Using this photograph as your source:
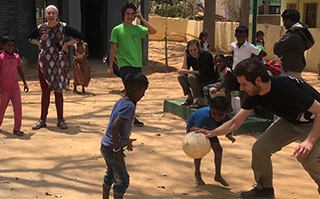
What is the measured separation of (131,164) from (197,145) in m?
1.44

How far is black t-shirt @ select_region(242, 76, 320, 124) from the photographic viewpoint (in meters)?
4.08

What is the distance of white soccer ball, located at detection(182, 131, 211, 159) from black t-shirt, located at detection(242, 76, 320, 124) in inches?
22.9

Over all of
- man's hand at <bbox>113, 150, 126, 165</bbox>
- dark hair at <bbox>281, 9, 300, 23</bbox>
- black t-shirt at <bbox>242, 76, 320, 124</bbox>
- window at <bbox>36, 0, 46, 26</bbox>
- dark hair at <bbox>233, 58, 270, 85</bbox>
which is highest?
window at <bbox>36, 0, 46, 26</bbox>

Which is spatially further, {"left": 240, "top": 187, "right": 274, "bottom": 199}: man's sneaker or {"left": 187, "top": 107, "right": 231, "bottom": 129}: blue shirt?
{"left": 187, "top": 107, "right": 231, "bottom": 129}: blue shirt

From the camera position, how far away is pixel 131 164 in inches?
229

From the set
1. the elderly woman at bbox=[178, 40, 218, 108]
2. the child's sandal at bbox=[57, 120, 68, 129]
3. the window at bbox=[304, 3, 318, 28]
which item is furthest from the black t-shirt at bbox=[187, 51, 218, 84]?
the window at bbox=[304, 3, 318, 28]

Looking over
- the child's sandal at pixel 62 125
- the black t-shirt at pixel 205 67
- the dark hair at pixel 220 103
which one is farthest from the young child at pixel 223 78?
the dark hair at pixel 220 103

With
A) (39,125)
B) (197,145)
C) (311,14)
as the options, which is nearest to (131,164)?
(197,145)

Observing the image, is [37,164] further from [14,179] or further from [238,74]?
[238,74]

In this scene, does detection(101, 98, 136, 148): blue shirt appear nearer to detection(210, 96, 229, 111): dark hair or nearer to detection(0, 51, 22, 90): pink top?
detection(210, 96, 229, 111): dark hair

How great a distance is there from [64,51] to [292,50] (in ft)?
10.9

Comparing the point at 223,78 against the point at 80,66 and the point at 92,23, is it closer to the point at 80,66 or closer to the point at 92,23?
the point at 80,66

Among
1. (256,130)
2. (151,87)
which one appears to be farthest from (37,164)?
(151,87)

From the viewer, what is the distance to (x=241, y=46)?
7469mm
